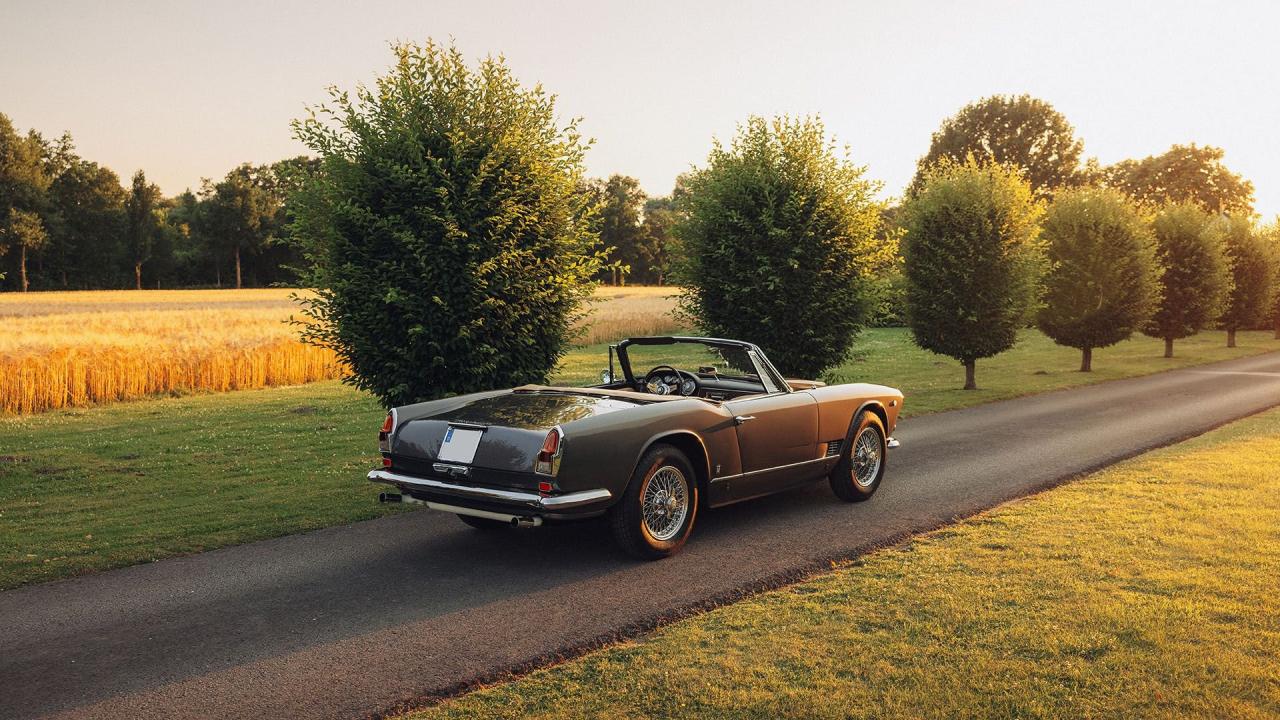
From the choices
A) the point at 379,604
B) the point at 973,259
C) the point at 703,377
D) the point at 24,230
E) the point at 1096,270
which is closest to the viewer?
the point at 379,604

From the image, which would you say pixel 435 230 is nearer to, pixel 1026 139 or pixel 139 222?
pixel 1026 139

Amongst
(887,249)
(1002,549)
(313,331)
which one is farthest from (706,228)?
(1002,549)

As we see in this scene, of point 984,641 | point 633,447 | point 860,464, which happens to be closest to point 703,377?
point 860,464

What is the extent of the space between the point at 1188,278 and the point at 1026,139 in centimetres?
4170

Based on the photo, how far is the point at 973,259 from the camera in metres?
20.4

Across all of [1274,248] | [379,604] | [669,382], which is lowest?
[379,604]

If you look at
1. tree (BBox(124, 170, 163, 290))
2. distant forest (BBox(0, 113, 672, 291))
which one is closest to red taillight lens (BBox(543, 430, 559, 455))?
distant forest (BBox(0, 113, 672, 291))

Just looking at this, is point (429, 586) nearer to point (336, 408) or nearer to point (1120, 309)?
point (336, 408)

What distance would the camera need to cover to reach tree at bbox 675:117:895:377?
50.2ft

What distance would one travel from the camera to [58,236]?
77.0m

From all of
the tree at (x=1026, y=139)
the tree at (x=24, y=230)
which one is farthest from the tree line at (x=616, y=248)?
the tree at (x=24, y=230)

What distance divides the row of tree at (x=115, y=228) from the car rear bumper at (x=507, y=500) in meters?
70.0

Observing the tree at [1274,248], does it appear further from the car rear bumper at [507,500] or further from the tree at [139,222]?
the tree at [139,222]

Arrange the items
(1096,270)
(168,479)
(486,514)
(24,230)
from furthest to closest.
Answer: (24,230)
(1096,270)
(168,479)
(486,514)
